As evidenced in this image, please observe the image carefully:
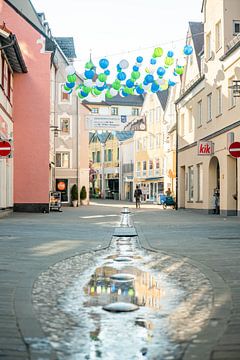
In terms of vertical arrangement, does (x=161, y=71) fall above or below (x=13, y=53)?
below

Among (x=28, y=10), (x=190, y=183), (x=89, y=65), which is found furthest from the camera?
(x=28, y=10)

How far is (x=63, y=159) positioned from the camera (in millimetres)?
51969

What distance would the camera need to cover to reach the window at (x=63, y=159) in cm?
5184

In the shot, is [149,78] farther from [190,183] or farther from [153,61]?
[190,183]

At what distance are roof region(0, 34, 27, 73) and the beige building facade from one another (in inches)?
387

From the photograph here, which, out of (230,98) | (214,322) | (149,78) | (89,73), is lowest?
(214,322)

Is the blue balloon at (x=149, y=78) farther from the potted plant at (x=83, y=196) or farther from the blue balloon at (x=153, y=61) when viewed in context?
the potted plant at (x=83, y=196)

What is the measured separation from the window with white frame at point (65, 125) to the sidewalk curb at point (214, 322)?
42877mm

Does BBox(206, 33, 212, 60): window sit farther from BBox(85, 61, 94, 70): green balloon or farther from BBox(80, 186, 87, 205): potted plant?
BBox(80, 186, 87, 205): potted plant

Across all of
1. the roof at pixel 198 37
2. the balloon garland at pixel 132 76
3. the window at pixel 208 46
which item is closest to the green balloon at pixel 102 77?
the balloon garland at pixel 132 76

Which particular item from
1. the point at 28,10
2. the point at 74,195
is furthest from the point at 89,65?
the point at 74,195

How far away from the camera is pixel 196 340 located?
4.99 m

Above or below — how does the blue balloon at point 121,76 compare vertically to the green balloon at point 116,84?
above

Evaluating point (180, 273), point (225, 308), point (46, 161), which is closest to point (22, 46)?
point (46, 161)
